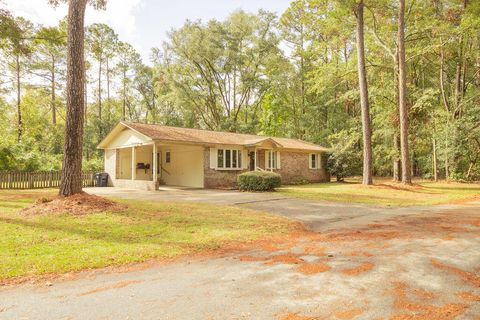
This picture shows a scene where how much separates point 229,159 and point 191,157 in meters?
2.54

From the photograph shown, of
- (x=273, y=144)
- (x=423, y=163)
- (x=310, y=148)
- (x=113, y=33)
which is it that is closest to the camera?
(x=273, y=144)

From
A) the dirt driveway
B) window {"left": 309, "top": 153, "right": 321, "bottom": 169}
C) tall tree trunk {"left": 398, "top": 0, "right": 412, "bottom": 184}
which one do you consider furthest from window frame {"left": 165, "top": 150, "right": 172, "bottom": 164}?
the dirt driveway

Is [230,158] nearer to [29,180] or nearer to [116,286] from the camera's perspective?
[29,180]

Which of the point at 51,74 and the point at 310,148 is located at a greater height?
the point at 51,74

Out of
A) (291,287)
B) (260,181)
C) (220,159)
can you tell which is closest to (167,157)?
(220,159)

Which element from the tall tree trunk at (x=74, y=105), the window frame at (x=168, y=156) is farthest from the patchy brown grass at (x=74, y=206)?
the window frame at (x=168, y=156)

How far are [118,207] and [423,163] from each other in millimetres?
28130

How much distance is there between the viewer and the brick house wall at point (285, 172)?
20.5 m

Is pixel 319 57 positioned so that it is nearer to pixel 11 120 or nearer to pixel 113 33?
pixel 113 33

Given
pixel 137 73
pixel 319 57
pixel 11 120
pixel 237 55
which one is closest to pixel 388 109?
pixel 319 57

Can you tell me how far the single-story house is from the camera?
66.2 ft

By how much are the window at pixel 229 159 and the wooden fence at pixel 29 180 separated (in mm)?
10426

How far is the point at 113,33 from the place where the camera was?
37594mm

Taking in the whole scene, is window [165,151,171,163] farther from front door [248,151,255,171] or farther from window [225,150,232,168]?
front door [248,151,255,171]
